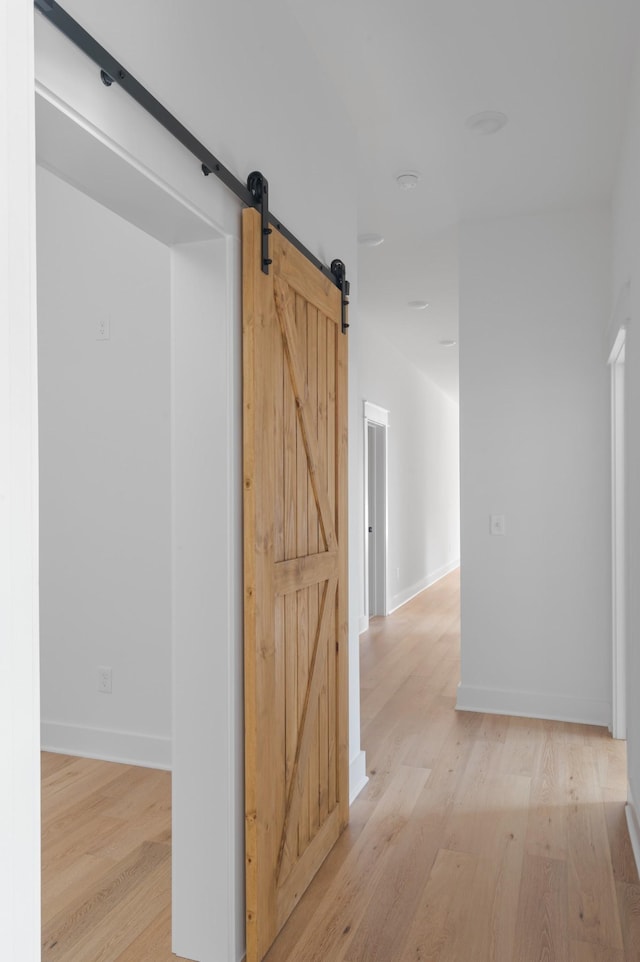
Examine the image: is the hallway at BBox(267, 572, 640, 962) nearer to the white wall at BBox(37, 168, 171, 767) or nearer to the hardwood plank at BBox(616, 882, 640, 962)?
the hardwood plank at BBox(616, 882, 640, 962)

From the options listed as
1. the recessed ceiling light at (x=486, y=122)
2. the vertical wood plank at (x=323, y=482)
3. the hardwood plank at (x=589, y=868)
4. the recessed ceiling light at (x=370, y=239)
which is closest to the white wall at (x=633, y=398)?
the hardwood plank at (x=589, y=868)

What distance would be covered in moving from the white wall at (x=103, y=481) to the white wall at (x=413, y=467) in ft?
10.8

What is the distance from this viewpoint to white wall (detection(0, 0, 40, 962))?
633 millimetres

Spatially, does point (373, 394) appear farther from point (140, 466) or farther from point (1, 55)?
point (1, 55)

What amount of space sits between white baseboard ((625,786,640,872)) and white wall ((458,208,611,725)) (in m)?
1.21

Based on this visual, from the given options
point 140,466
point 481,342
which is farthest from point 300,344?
point 481,342

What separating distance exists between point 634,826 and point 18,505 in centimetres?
265

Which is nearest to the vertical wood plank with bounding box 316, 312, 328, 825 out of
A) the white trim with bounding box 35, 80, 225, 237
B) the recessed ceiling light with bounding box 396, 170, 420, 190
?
the white trim with bounding box 35, 80, 225, 237

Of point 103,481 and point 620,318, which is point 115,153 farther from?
point 620,318

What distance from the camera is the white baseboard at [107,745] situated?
3240mm

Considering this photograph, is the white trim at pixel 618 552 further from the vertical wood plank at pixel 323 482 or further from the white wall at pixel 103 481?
the white wall at pixel 103 481

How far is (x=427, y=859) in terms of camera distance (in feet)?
7.97

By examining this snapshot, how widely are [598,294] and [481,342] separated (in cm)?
68

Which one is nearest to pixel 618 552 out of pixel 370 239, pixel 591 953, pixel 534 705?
pixel 534 705
